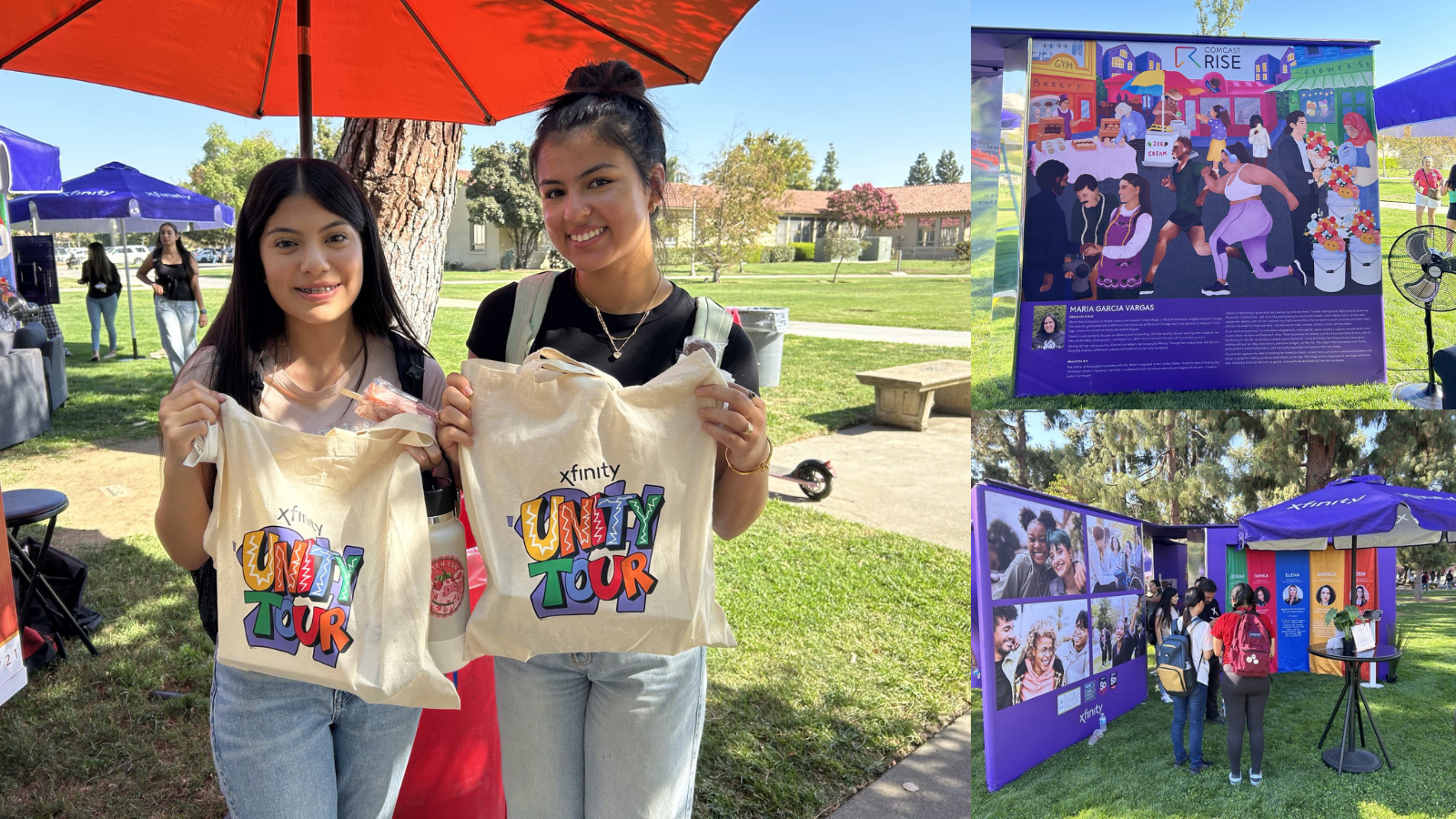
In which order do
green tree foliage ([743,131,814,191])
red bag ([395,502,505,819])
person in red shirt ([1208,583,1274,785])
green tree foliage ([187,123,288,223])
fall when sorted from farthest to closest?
green tree foliage ([187,123,288,223]) < green tree foliage ([743,131,814,191]) < person in red shirt ([1208,583,1274,785]) < red bag ([395,502,505,819])

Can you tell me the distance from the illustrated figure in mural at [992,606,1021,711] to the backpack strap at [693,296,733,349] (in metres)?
2.68

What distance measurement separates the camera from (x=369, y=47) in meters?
2.40

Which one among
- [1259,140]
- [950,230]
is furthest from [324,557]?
[950,230]

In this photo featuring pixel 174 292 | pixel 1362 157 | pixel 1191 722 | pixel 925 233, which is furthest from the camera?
pixel 925 233

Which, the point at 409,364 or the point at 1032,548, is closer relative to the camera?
the point at 409,364

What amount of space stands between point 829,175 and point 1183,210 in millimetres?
79777

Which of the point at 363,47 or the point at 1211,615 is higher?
the point at 363,47

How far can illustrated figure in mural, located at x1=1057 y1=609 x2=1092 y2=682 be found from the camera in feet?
13.6

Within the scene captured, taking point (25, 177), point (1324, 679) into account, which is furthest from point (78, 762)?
point (1324, 679)

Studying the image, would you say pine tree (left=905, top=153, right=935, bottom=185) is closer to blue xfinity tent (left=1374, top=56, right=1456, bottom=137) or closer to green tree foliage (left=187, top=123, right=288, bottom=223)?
green tree foliage (left=187, top=123, right=288, bottom=223)

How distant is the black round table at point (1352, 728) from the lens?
182 inches

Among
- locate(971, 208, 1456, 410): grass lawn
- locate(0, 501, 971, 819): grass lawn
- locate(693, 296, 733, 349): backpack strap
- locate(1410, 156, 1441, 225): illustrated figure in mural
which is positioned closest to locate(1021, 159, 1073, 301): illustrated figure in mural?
locate(971, 208, 1456, 410): grass lawn

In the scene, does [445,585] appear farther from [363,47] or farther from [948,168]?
[948,168]

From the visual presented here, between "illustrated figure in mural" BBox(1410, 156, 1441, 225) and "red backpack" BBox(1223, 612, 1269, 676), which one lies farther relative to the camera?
"illustrated figure in mural" BBox(1410, 156, 1441, 225)
